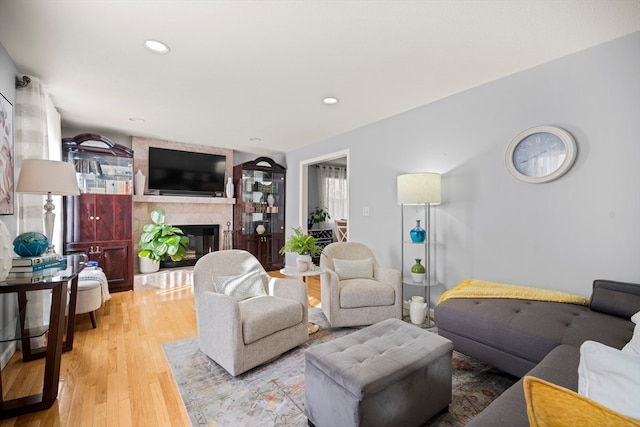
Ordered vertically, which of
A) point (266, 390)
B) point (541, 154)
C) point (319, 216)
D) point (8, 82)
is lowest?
point (266, 390)

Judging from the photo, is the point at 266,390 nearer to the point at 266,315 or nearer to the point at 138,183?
the point at 266,315

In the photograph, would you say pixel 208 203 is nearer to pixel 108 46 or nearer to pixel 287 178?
pixel 287 178

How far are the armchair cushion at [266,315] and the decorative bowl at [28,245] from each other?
4.73 feet

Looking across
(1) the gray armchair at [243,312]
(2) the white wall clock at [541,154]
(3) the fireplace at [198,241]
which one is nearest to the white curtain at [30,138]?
(1) the gray armchair at [243,312]

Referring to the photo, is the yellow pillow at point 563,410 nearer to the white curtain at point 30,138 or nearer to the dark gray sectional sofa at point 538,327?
the dark gray sectional sofa at point 538,327

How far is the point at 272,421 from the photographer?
5.27 ft

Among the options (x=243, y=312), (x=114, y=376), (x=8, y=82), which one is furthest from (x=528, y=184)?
(x=8, y=82)

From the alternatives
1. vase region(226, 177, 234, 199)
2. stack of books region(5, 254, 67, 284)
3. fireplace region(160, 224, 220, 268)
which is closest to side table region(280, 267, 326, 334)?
stack of books region(5, 254, 67, 284)

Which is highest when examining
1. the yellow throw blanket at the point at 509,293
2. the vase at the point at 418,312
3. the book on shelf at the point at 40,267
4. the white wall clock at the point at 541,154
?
the white wall clock at the point at 541,154

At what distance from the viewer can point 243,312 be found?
215 centimetres

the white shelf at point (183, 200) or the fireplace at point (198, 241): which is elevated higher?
the white shelf at point (183, 200)

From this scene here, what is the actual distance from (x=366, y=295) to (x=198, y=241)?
3.65 meters

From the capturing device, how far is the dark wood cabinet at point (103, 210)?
3.74 meters

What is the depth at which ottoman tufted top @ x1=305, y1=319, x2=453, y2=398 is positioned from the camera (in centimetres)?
133
